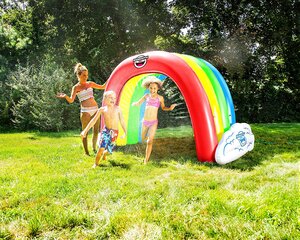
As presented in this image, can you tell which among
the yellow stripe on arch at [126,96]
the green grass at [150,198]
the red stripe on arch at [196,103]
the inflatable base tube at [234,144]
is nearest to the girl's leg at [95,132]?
the yellow stripe on arch at [126,96]

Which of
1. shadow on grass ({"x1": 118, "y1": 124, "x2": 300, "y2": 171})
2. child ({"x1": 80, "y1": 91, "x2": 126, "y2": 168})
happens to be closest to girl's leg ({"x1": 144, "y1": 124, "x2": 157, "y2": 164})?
shadow on grass ({"x1": 118, "y1": 124, "x2": 300, "y2": 171})

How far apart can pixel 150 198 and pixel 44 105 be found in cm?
840

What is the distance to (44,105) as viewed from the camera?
35.1 ft

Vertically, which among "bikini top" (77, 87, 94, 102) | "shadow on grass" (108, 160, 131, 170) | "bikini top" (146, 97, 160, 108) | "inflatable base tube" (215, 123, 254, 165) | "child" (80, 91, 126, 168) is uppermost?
"bikini top" (77, 87, 94, 102)

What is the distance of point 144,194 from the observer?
3.47 metres

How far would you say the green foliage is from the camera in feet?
35.4

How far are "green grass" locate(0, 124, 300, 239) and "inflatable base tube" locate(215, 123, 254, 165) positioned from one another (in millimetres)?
131

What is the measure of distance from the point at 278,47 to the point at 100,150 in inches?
480

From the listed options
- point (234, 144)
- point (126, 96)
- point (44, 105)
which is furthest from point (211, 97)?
point (44, 105)

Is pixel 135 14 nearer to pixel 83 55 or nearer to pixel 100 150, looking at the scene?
pixel 83 55

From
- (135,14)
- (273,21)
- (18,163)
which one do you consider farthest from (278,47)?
(18,163)

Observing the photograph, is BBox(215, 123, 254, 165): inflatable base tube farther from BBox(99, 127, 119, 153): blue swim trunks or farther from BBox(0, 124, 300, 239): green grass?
BBox(99, 127, 119, 153): blue swim trunks

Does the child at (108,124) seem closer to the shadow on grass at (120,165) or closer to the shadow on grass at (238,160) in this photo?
the shadow on grass at (120,165)

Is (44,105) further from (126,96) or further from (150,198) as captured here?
(150,198)
